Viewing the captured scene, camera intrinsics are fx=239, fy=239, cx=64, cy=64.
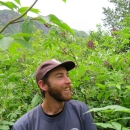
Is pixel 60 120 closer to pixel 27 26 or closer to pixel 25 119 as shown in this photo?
pixel 25 119

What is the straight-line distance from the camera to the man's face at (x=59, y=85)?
2.23 meters

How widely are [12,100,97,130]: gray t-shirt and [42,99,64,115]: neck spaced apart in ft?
0.13

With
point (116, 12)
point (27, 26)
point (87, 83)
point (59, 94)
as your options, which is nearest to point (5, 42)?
point (27, 26)

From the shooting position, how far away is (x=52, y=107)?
2318 mm

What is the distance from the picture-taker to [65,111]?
232 cm

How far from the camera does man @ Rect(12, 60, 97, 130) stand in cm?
222

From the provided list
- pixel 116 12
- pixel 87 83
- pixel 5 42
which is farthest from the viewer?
pixel 116 12

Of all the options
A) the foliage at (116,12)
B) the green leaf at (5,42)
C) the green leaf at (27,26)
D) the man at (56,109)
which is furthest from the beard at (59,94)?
the foliage at (116,12)

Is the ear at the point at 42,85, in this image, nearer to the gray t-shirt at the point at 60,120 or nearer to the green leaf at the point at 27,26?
the gray t-shirt at the point at 60,120

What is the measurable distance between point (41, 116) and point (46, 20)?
163 cm

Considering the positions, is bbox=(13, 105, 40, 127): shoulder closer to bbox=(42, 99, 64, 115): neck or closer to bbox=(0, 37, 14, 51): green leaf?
bbox=(42, 99, 64, 115): neck

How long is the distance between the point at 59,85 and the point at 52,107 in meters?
0.23

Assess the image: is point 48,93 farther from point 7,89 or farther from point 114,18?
point 114,18

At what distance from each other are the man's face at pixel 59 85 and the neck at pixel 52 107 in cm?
9
